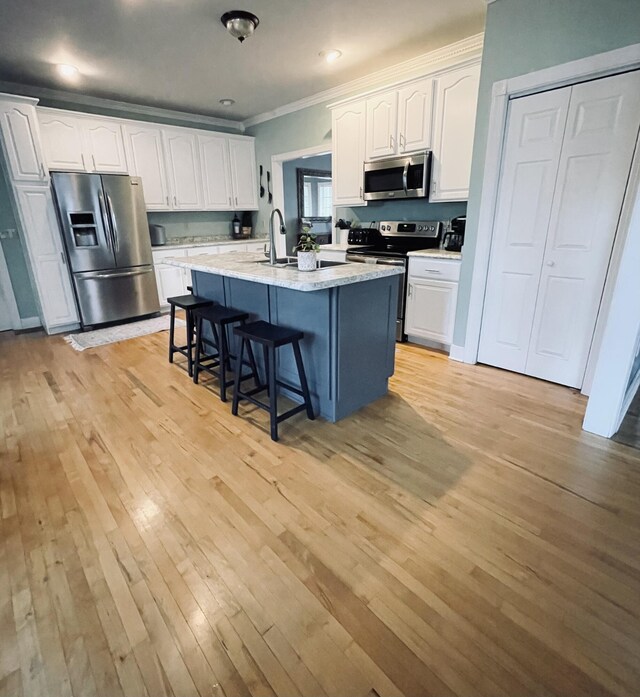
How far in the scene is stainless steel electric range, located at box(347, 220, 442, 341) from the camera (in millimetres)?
3707

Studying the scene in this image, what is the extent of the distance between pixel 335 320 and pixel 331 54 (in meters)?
2.83

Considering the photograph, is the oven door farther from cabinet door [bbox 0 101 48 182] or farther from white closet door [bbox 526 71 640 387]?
cabinet door [bbox 0 101 48 182]

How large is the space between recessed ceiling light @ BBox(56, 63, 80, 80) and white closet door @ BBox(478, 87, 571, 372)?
3980 millimetres

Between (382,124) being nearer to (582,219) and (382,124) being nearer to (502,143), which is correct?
(502,143)

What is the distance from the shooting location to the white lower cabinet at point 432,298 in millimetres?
3309

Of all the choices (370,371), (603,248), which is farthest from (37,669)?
(603,248)

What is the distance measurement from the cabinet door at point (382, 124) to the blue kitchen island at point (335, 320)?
2.02m

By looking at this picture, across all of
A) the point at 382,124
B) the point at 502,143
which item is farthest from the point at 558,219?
the point at 382,124

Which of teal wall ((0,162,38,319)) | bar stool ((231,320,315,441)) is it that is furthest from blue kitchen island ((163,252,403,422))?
teal wall ((0,162,38,319))

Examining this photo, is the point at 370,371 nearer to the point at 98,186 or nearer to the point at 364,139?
the point at 364,139

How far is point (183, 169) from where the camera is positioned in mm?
5086

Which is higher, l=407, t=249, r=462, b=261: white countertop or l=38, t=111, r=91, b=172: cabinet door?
l=38, t=111, r=91, b=172: cabinet door

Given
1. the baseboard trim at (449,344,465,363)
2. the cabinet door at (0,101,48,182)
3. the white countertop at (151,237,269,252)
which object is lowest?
the baseboard trim at (449,344,465,363)

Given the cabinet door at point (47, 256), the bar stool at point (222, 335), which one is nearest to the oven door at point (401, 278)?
the bar stool at point (222, 335)
